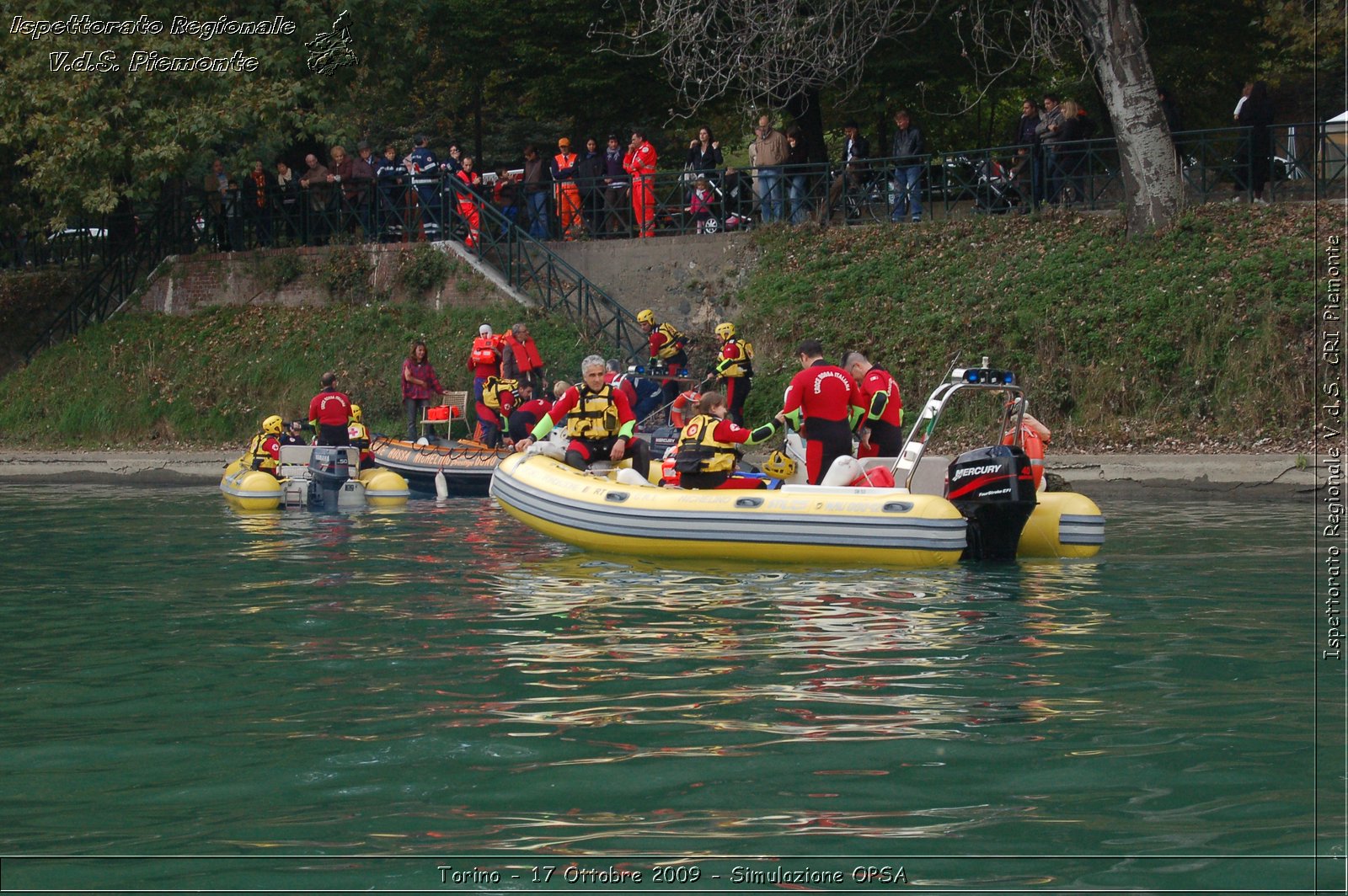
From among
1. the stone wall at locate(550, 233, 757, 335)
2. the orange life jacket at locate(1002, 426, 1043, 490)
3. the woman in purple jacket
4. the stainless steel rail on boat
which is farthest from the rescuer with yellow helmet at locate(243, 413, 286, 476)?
the orange life jacket at locate(1002, 426, 1043, 490)

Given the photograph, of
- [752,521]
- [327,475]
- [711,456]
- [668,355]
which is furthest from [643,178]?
[752,521]

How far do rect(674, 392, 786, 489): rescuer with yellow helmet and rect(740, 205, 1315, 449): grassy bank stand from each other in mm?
7393

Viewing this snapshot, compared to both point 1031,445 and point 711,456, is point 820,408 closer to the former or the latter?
point 711,456

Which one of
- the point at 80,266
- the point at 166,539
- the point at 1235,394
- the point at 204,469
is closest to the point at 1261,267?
the point at 1235,394

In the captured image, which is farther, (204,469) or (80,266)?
(80,266)

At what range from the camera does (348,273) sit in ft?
88.0

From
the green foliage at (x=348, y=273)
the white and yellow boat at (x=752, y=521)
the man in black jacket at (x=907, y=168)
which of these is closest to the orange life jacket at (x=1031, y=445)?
the white and yellow boat at (x=752, y=521)

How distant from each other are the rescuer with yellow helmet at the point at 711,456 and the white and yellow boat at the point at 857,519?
0.24 meters

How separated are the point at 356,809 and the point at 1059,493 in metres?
7.74

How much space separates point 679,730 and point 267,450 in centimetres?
1220

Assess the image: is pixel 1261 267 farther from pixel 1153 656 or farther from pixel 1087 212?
pixel 1153 656

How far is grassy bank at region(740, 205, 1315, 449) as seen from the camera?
18.4 metres

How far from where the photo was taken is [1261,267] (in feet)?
62.6

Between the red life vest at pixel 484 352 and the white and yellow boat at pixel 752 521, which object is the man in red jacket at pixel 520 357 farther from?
the white and yellow boat at pixel 752 521
